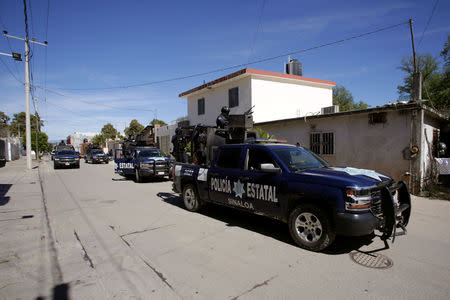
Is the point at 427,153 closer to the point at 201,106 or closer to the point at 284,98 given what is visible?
the point at 284,98

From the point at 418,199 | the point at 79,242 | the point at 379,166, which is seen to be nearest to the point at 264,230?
the point at 79,242

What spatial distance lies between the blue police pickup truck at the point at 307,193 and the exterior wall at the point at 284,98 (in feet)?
37.9

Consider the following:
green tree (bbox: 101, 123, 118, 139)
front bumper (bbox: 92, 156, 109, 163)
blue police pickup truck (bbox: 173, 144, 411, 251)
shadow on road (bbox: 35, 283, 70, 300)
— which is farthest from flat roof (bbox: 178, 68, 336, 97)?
green tree (bbox: 101, 123, 118, 139)

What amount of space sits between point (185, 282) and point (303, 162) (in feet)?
9.82

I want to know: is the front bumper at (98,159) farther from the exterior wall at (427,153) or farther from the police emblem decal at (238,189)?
the exterior wall at (427,153)

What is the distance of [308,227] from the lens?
4.14 meters

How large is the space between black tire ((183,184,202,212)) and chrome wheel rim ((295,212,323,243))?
9.51 feet

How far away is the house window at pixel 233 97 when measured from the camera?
1765cm

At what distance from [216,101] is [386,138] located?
41.5 feet

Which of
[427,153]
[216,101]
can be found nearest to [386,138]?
[427,153]

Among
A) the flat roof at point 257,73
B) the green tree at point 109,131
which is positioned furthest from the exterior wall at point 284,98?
the green tree at point 109,131

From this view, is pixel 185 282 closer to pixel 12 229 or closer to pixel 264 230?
pixel 264 230

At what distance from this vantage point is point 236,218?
6016 mm

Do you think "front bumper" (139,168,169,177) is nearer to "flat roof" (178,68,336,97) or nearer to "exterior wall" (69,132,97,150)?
"flat roof" (178,68,336,97)
